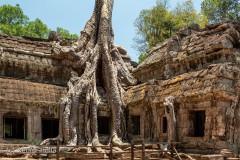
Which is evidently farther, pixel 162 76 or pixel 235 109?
pixel 162 76

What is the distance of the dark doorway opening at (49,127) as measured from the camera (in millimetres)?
16531

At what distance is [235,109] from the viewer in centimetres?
1214

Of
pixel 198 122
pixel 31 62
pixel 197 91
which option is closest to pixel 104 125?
pixel 31 62

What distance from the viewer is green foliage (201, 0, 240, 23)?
2806 cm

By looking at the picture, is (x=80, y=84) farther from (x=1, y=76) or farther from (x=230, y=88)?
(x=230, y=88)

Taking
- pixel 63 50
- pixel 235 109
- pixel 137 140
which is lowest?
pixel 137 140

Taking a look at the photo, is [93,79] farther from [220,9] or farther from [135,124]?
[220,9]

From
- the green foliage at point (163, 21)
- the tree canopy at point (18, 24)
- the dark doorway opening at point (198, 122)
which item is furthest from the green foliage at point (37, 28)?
the dark doorway opening at point (198, 122)

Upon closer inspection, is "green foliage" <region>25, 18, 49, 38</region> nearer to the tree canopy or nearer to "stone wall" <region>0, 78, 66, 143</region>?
the tree canopy

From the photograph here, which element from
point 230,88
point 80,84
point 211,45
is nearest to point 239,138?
point 230,88

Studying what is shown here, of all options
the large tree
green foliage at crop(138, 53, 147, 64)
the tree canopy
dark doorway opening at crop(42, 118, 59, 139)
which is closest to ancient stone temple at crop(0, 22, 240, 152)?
dark doorway opening at crop(42, 118, 59, 139)

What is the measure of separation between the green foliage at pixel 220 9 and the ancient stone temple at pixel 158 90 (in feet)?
40.9

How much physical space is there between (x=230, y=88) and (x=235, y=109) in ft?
2.72

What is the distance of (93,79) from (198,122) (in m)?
6.09
